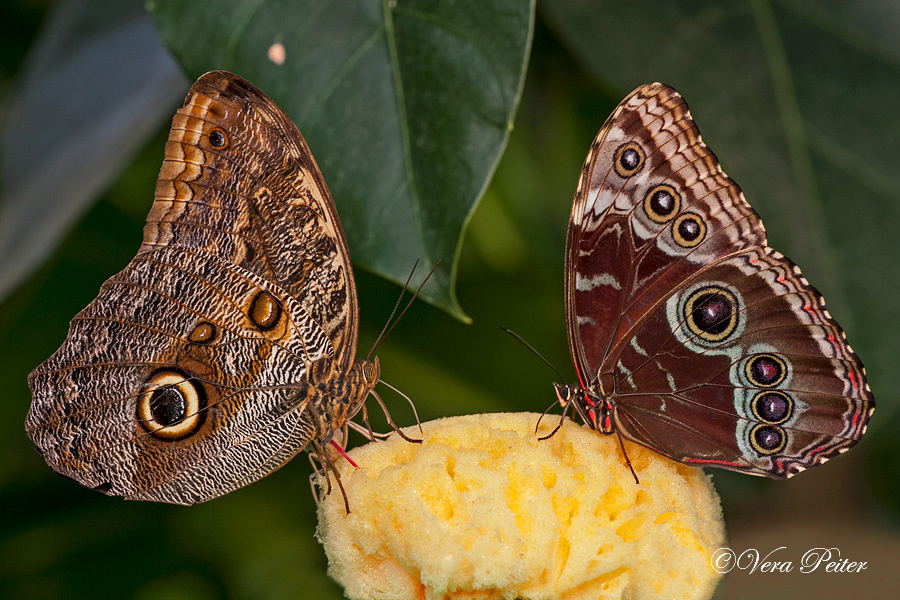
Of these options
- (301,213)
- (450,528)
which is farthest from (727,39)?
(450,528)

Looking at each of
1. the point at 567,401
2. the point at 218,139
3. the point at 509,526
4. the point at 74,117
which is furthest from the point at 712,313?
the point at 74,117

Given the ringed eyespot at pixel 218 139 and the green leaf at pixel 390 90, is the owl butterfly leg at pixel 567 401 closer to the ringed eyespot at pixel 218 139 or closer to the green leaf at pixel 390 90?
the green leaf at pixel 390 90

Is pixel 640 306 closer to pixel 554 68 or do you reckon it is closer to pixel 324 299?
pixel 324 299

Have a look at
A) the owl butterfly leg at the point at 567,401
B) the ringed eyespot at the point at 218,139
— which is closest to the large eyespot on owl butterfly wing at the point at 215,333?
the ringed eyespot at the point at 218,139

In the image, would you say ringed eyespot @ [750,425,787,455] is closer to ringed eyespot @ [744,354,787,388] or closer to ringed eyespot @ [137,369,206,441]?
ringed eyespot @ [744,354,787,388]

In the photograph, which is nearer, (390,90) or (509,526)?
(509,526)

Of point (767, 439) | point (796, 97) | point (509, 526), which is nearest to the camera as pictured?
point (509, 526)

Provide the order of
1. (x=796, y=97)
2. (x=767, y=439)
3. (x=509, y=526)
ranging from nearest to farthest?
(x=509, y=526), (x=767, y=439), (x=796, y=97)

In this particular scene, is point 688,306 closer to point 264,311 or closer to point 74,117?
point 264,311

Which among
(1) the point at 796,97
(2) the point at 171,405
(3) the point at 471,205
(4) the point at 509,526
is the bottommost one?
(2) the point at 171,405
